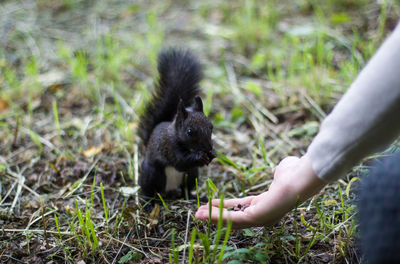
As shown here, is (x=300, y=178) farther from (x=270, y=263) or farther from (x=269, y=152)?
(x=269, y=152)

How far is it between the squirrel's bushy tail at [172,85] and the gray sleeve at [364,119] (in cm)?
98

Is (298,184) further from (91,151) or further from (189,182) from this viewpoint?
(91,151)

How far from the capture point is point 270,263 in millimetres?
1467

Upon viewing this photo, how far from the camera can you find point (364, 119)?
3.30ft

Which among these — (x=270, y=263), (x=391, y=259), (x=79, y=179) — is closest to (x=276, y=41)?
(x=79, y=179)

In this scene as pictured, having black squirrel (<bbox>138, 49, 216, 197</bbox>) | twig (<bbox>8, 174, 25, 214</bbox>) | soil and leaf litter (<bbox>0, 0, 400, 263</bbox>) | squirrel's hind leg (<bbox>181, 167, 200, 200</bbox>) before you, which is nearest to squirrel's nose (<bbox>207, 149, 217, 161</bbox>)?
black squirrel (<bbox>138, 49, 216, 197</bbox>)

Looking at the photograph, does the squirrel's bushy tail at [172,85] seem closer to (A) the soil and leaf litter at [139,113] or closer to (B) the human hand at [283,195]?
(A) the soil and leaf litter at [139,113]

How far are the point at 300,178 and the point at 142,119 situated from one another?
3.62 feet

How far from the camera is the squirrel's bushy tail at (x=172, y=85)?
6.50 ft

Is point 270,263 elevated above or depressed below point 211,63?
below

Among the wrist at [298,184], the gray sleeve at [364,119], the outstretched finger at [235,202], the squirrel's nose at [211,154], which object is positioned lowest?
the outstretched finger at [235,202]

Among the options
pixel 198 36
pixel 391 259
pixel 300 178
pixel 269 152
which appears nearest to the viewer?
pixel 391 259

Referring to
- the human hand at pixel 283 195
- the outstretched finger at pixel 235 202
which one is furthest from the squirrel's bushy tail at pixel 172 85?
the human hand at pixel 283 195

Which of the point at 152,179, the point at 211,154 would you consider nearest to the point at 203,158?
the point at 211,154
